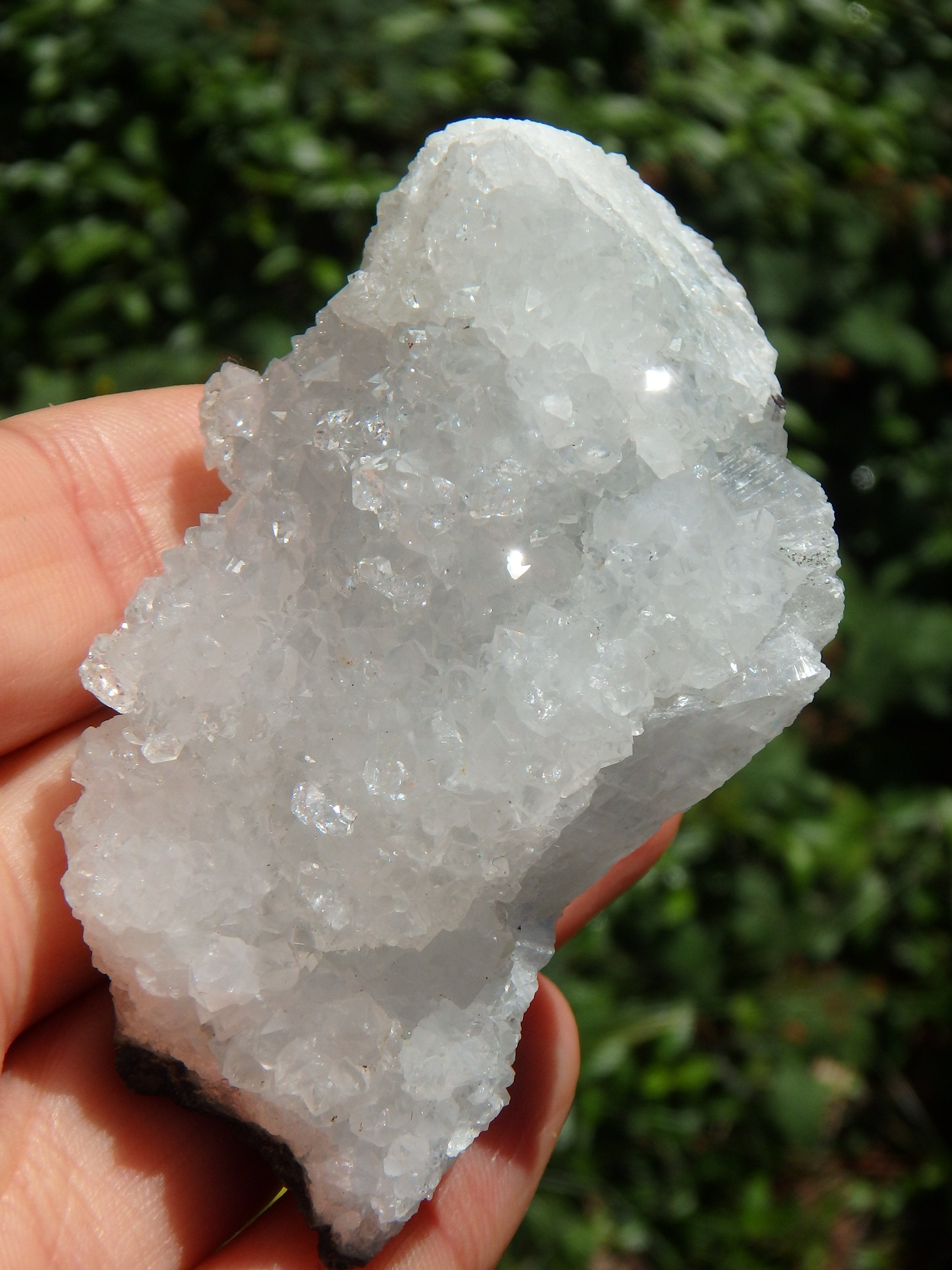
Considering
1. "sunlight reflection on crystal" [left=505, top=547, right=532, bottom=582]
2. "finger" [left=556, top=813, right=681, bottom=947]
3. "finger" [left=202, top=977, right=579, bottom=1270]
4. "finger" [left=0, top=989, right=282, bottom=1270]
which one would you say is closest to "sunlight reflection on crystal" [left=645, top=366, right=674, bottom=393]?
"sunlight reflection on crystal" [left=505, top=547, right=532, bottom=582]

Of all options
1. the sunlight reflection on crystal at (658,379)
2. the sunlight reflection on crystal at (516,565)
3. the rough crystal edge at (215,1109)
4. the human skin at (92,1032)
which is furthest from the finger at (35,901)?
the sunlight reflection on crystal at (658,379)

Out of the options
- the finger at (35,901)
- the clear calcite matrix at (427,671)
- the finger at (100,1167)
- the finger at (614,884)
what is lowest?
the finger at (614,884)

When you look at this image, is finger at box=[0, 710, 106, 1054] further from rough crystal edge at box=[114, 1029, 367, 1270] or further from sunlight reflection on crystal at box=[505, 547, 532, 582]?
sunlight reflection on crystal at box=[505, 547, 532, 582]

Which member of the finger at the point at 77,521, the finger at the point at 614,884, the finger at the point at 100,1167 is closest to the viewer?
the finger at the point at 100,1167

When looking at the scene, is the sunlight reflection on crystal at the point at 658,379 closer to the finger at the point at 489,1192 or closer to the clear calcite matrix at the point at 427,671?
the clear calcite matrix at the point at 427,671

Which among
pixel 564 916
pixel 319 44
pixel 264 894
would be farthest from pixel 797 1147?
pixel 319 44

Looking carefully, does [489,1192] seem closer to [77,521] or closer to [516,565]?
[516,565]
